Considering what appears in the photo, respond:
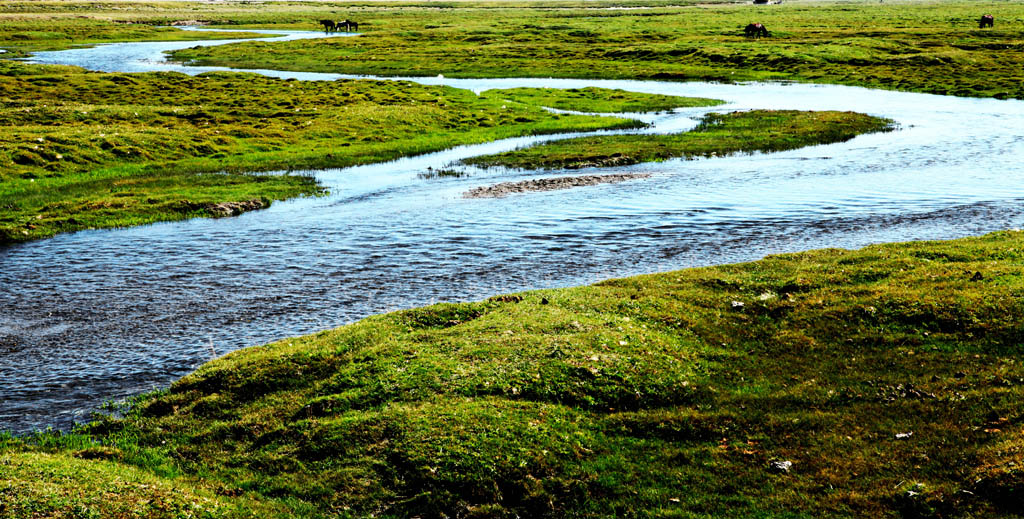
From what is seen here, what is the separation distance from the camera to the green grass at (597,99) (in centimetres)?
8400

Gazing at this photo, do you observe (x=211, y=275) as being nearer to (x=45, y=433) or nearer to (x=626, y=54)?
(x=45, y=433)

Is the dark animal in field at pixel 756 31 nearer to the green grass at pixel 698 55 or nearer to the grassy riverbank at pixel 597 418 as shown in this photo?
the green grass at pixel 698 55

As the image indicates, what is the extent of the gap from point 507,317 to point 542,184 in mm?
27923

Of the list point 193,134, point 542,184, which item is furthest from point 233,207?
point 193,134

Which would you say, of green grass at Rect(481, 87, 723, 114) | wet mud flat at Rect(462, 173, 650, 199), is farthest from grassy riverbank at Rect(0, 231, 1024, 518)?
green grass at Rect(481, 87, 723, 114)

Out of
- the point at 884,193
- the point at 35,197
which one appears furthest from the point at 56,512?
the point at 884,193

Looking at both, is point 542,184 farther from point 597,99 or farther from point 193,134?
point 597,99

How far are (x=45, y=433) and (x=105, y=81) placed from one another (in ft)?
294

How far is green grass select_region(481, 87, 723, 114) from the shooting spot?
8400 cm

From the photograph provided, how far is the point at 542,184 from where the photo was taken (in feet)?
167

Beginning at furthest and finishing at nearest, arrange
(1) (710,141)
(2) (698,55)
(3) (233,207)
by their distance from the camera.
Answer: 1. (2) (698,55)
2. (1) (710,141)
3. (3) (233,207)

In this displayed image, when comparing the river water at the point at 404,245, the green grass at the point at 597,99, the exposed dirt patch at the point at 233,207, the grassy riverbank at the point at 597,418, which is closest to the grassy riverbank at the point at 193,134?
the exposed dirt patch at the point at 233,207

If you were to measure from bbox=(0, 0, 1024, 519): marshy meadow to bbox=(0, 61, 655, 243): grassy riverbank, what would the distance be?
0.44m

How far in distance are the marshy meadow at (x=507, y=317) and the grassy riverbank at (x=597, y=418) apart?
3.2 inches
